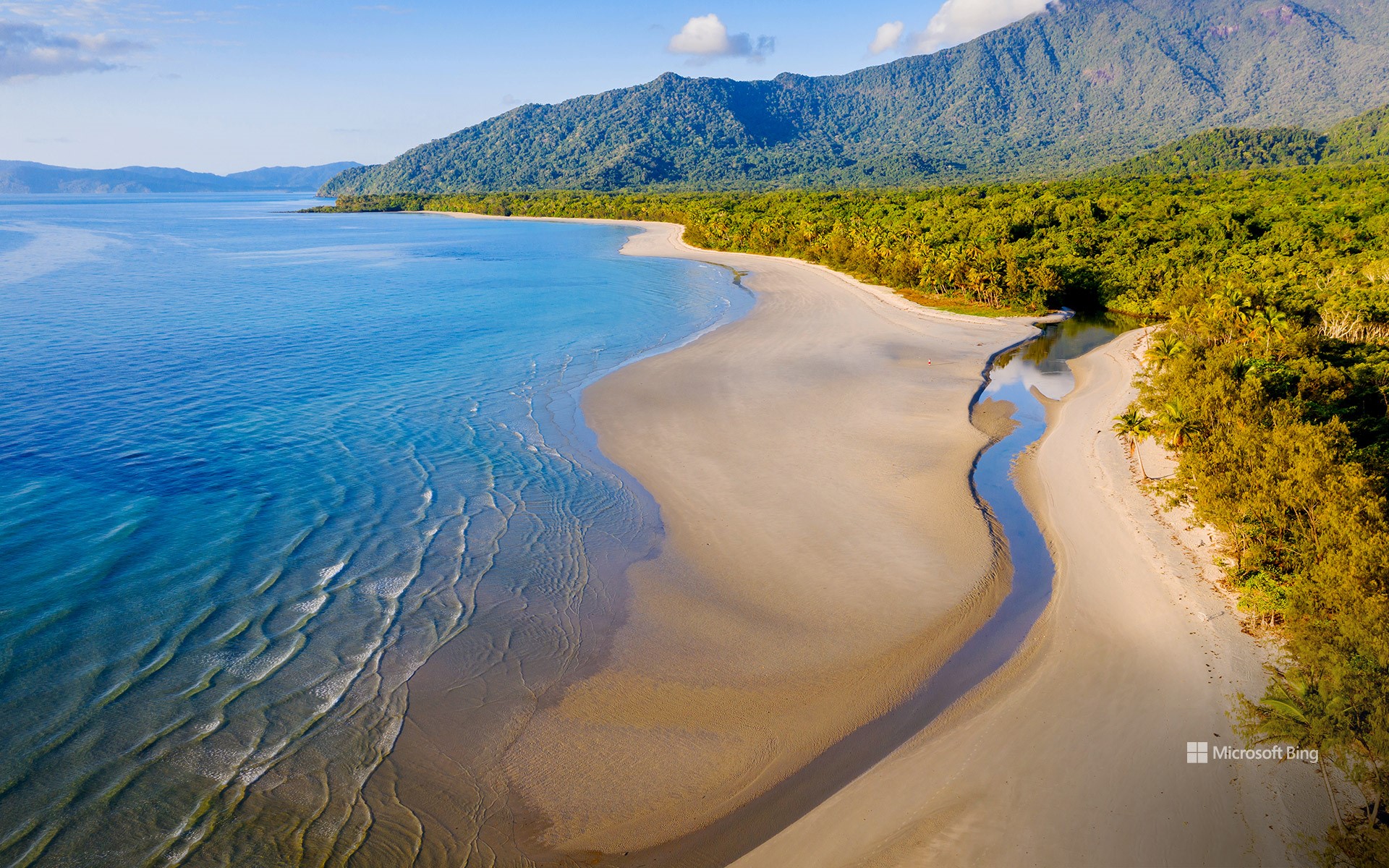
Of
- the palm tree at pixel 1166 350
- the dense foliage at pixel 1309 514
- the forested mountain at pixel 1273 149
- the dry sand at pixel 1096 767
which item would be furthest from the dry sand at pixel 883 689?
the forested mountain at pixel 1273 149

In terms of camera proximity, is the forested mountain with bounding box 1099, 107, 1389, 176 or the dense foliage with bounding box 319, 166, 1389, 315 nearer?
the dense foliage with bounding box 319, 166, 1389, 315

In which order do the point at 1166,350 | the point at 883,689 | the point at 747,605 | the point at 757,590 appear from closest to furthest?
the point at 883,689, the point at 747,605, the point at 757,590, the point at 1166,350

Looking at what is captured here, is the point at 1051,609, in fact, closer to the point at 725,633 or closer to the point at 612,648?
the point at 725,633

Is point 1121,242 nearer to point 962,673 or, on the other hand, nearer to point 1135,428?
point 1135,428

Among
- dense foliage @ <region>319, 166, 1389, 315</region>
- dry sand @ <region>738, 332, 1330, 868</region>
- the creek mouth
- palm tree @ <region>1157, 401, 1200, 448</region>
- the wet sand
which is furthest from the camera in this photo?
dense foliage @ <region>319, 166, 1389, 315</region>

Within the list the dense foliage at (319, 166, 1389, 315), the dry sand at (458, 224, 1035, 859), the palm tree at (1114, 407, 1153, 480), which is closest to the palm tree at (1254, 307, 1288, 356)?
the dense foliage at (319, 166, 1389, 315)

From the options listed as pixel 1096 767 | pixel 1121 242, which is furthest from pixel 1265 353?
pixel 1121 242

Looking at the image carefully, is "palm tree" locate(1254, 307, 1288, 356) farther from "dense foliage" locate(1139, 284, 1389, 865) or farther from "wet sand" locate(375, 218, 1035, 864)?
"wet sand" locate(375, 218, 1035, 864)
